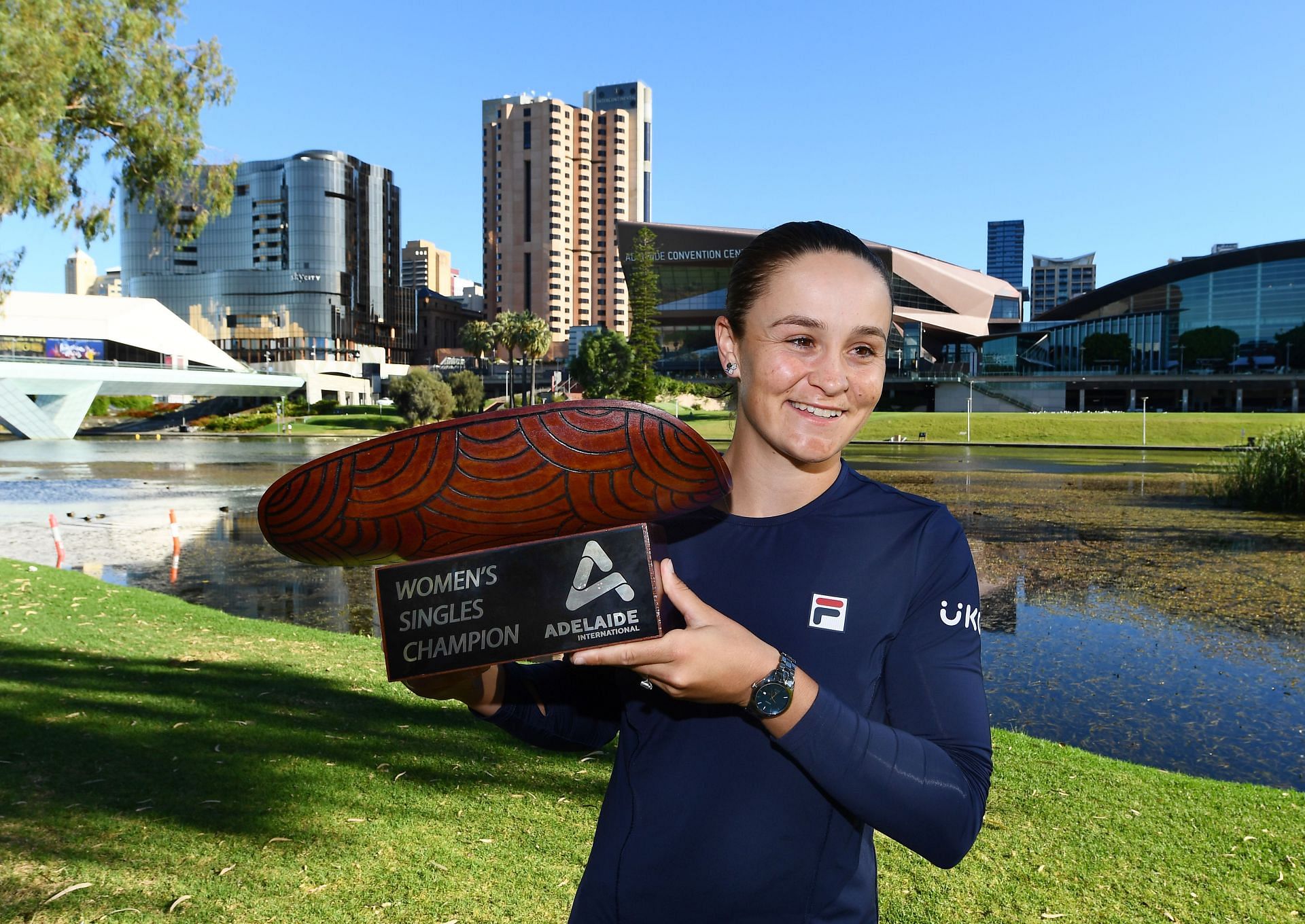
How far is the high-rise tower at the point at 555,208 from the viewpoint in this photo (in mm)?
147750

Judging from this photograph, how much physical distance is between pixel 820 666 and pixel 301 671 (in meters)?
6.73

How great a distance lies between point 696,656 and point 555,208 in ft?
501

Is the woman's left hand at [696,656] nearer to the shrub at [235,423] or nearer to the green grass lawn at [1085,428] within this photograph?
the green grass lawn at [1085,428]

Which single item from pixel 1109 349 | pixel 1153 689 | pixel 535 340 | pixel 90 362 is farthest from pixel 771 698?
pixel 1109 349

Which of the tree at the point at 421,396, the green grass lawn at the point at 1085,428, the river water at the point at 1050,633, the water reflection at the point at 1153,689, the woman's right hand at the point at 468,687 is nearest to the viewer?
the woman's right hand at the point at 468,687

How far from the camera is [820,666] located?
147 centimetres

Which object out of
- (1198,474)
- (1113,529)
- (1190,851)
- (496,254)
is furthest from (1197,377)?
(496,254)

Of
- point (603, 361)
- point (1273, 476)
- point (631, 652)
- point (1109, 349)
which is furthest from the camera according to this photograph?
point (1109, 349)

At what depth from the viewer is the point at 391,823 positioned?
15.1 feet

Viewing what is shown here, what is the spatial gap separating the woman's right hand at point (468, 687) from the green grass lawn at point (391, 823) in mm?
2531

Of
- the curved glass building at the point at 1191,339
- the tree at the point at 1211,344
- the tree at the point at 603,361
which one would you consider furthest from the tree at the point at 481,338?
the tree at the point at 1211,344

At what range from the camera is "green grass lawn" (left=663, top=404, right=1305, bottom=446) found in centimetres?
4644

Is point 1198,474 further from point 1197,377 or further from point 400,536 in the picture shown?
point 1197,377

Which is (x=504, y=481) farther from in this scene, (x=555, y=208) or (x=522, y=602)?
(x=555, y=208)
